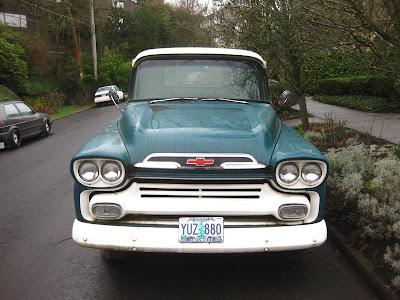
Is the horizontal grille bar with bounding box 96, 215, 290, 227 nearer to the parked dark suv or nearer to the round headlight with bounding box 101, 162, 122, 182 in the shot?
the round headlight with bounding box 101, 162, 122, 182

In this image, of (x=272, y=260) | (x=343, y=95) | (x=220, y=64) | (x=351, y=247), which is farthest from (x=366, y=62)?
(x=343, y=95)

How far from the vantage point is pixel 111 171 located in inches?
132

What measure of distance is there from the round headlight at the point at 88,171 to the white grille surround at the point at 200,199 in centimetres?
16

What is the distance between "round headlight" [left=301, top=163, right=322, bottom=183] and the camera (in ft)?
11.0

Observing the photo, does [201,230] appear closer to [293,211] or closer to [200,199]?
[200,199]

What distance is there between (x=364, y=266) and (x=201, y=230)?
5.30 feet

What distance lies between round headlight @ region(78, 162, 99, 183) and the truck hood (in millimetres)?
315

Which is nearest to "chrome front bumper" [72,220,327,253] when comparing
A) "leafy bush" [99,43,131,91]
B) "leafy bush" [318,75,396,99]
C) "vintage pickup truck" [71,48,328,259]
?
"vintage pickup truck" [71,48,328,259]

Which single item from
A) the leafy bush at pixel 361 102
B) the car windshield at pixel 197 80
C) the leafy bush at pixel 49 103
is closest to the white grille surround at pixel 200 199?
the car windshield at pixel 197 80

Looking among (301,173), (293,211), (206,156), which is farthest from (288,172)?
(206,156)

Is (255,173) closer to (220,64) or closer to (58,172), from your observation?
(220,64)

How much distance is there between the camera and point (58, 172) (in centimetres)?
856

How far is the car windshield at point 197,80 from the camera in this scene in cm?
477

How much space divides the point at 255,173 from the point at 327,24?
2635mm
